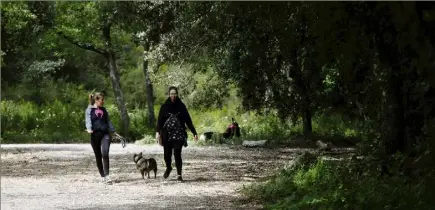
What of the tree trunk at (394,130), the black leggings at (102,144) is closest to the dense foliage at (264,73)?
the tree trunk at (394,130)

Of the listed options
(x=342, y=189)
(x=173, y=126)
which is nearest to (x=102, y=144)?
(x=173, y=126)

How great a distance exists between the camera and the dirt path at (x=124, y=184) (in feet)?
33.8

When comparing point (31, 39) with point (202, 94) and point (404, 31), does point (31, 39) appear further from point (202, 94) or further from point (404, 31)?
point (404, 31)

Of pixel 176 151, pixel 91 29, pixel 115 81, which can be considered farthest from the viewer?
pixel 115 81

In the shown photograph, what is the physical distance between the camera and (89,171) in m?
17.0

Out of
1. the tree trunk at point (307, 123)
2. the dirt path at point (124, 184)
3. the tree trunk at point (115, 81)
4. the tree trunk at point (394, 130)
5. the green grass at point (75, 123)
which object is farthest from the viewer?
the tree trunk at point (115, 81)

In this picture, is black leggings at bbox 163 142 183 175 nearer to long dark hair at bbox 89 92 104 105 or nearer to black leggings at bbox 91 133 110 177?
black leggings at bbox 91 133 110 177

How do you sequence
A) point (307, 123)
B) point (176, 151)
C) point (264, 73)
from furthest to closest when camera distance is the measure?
point (307, 123)
point (264, 73)
point (176, 151)

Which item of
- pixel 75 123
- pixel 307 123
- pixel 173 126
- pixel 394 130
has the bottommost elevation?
pixel 394 130

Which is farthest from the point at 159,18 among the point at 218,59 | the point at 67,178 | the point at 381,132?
the point at 381,132

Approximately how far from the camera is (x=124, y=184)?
13.4 metres

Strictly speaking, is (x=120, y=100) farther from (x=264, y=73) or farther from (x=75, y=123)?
(x=264, y=73)

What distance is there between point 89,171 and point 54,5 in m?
25.2

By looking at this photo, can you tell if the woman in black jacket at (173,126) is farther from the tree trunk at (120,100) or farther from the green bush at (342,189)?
the tree trunk at (120,100)
